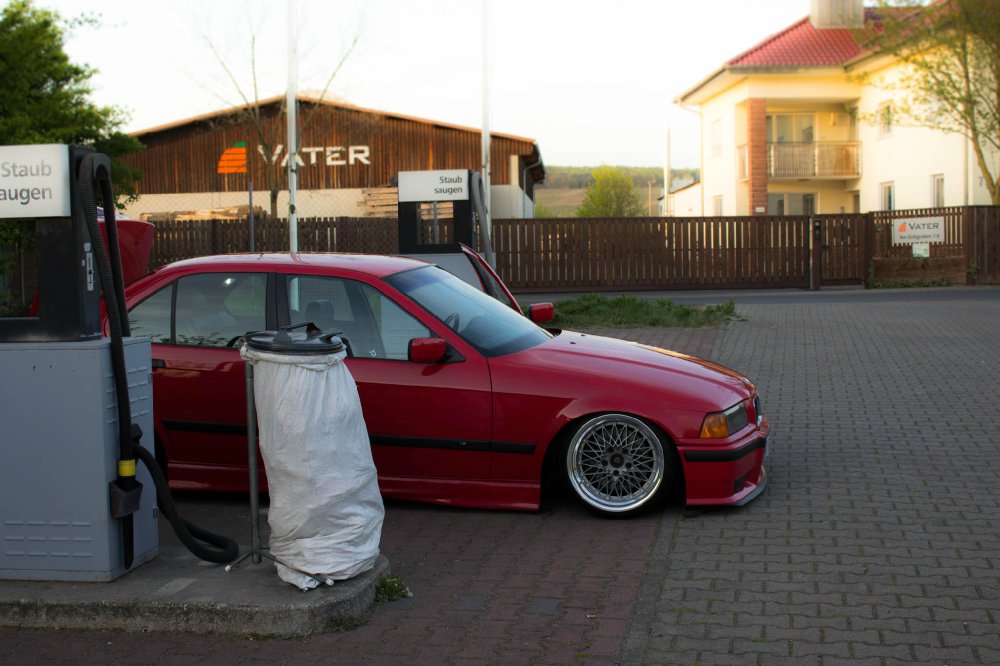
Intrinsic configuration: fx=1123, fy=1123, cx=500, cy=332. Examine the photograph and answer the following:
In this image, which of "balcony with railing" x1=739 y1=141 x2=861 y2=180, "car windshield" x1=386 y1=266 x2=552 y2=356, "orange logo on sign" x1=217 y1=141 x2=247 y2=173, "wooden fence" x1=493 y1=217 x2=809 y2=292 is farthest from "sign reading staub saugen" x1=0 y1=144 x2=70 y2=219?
"balcony with railing" x1=739 y1=141 x2=861 y2=180

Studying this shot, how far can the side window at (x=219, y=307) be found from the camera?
22.3 feet

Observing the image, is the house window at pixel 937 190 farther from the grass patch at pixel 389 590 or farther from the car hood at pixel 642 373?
the grass patch at pixel 389 590

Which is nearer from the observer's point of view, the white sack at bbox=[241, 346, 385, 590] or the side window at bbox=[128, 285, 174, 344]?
the white sack at bbox=[241, 346, 385, 590]

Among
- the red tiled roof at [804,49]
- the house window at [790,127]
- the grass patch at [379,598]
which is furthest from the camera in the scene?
the house window at [790,127]

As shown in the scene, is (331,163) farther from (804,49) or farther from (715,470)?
(715,470)

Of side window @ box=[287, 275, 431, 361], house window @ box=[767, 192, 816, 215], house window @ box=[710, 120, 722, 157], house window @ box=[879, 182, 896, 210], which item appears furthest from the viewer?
house window @ box=[710, 120, 722, 157]

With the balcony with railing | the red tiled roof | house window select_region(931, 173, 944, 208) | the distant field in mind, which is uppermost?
the distant field

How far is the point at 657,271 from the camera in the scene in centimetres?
2956

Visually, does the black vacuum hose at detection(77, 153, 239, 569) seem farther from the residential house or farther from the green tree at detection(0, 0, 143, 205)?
the residential house

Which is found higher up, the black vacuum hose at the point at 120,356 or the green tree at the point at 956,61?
the green tree at the point at 956,61

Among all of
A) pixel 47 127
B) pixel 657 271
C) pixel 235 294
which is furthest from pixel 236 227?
pixel 235 294

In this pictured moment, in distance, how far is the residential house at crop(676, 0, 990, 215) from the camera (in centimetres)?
3616

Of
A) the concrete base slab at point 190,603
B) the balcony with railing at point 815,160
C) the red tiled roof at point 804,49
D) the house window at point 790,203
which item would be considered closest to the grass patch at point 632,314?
the concrete base slab at point 190,603

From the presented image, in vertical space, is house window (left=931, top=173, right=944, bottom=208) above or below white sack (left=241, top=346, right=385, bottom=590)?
above
